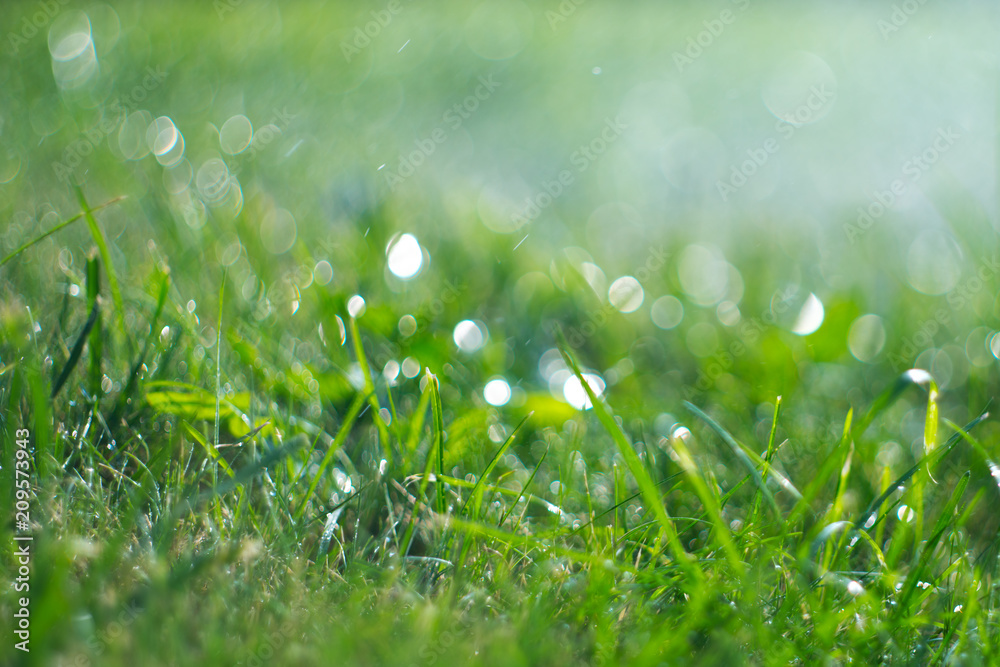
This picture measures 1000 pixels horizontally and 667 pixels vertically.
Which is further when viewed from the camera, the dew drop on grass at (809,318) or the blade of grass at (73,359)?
the dew drop on grass at (809,318)

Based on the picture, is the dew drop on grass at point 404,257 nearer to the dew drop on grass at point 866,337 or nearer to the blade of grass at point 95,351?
the blade of grass at point 95,351

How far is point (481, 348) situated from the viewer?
1.78 metres

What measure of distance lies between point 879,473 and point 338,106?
2601 mm

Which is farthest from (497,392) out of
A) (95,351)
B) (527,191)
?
(527,191)

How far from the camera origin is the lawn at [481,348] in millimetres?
991

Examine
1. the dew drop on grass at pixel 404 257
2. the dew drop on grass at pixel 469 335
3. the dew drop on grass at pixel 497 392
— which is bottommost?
the dew drop on grass at pixel 497 392

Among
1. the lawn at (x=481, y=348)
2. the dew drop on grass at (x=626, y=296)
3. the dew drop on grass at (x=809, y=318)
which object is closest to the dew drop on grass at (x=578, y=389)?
the lawn at (x=481, y=348)

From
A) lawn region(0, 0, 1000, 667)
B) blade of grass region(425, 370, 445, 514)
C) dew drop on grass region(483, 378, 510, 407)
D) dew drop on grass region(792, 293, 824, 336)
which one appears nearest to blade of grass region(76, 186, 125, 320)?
lawn region(0, 0, 1000, 667)

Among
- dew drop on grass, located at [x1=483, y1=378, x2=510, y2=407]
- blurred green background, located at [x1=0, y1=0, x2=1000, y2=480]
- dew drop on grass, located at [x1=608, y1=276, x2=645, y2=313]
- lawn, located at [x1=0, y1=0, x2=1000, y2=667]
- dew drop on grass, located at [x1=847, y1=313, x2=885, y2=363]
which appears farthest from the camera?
dew drop on grass, located at [x1=608, y1=276, x2=645, y2=313]

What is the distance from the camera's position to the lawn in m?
0.99

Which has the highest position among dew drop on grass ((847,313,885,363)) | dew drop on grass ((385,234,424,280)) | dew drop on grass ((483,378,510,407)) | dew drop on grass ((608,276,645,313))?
dew drop on grass ((847,313,885,363))

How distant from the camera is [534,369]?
6.08 ft

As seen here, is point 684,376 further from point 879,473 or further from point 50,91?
point 50,91

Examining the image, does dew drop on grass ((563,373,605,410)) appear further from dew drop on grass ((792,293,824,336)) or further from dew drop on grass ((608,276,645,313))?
dew drop on grass ((792,293,824,336))
